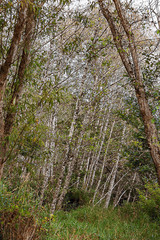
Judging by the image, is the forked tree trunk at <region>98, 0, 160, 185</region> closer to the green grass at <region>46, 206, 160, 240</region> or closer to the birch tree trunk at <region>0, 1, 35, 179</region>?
the birch tree trunk at <region>0, 1, 35, 179</region>

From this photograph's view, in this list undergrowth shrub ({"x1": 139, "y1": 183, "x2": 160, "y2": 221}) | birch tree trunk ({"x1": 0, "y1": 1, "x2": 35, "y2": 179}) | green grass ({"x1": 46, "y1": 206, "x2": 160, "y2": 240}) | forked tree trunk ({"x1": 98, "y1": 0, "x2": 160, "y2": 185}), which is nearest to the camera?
birch tree trunk ({"x1": 0, "y1": 1, "x2": 35, "y2": 179})

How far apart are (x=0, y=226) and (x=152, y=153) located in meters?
2.84

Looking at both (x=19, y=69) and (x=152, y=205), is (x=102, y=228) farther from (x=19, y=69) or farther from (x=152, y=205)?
(x=19, y=69)

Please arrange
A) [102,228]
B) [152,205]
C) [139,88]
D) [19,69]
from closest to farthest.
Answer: [19,69] < [139,88] < [102,228] < [152,205]

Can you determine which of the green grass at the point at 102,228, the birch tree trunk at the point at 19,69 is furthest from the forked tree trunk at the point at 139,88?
the green grass at the point at 102,228

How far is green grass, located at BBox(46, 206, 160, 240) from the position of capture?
3.60 m

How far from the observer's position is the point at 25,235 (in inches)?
107

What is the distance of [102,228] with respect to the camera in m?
4.66

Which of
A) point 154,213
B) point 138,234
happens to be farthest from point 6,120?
point 154,213

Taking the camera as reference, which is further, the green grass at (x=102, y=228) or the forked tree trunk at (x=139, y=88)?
the green grass at (x=102, y=228)

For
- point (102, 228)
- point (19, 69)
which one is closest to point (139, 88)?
point (19, 69)

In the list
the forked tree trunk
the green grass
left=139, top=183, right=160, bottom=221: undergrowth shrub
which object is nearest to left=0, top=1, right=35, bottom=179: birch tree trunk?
the forked tree trunk

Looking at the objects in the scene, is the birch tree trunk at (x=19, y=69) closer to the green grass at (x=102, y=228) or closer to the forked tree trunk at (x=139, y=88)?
the forked tree trunk at (x=139, y=88)

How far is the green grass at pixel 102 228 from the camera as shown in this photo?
3602 millimetres
